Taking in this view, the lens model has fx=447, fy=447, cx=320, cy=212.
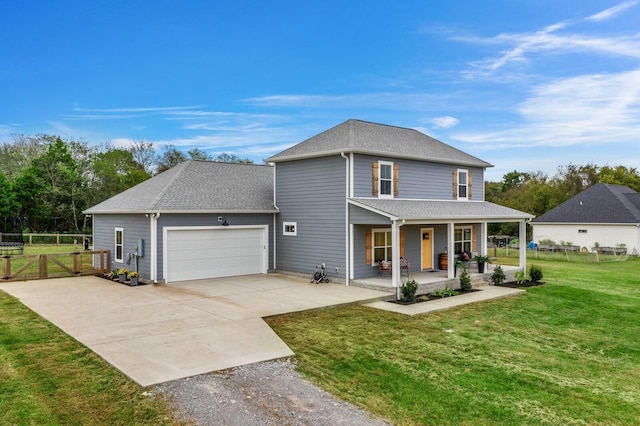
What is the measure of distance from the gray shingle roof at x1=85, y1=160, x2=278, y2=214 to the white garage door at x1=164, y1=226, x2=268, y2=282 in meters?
0.80

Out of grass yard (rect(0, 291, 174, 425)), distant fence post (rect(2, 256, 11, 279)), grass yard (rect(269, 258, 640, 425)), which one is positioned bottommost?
grass yard (rect(269, 258, 640, 425))

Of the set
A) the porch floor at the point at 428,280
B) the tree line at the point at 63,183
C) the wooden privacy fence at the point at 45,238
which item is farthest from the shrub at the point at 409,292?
the tree line at the point at 63,183

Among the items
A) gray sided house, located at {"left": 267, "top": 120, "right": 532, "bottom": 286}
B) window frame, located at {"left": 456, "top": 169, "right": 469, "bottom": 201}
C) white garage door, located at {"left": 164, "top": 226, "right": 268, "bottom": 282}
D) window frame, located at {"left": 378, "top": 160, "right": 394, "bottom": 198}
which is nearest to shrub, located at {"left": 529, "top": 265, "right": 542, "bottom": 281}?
gray sided house, located at {"left": 267, "top": 120, "right": 532, "bottom": 286}

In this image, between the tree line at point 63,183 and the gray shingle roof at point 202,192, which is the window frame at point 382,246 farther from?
the tree line at point 63,183

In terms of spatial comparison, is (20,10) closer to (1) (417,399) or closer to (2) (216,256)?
(2) (216,256)

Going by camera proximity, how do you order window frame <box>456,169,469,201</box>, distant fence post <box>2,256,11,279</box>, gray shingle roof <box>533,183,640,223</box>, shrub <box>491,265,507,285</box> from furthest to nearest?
gray shingle roof <box>533,183,640,223</box>, window frame <box>456,169,469,201</box>, shrub <box>491,265,507,285</box>, distant fence post <box>2,256,11,279</box>

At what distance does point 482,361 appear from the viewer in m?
7.64

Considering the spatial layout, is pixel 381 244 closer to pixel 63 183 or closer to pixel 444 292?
pixel 444 292

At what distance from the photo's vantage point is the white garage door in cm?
1519

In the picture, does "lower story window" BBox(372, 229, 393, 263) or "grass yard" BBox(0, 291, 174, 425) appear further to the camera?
"lower story window" BBox(372, 229, 393, 263)

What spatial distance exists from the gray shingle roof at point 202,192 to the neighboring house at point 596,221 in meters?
23.8

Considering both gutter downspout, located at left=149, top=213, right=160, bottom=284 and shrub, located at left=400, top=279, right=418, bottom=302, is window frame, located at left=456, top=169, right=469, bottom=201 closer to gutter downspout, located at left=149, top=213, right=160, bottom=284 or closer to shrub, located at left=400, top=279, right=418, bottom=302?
shrub, located at left=400, top=279, right=418, bottom=302

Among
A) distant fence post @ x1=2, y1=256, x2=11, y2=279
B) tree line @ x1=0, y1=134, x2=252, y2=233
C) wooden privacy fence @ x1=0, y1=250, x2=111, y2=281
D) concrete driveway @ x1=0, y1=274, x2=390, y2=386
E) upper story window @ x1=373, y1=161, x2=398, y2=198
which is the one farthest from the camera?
tree line @ x1=0, y1=134, x2=252, y2=233

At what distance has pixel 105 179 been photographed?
128ft
